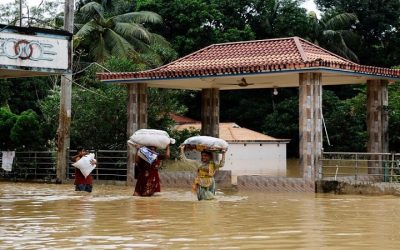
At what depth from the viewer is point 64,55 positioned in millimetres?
17266

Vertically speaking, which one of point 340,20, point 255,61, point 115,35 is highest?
point 340,20

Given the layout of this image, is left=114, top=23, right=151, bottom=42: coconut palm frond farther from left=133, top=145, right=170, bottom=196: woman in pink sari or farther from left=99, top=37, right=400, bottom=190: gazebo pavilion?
left=133, top=145, right=170, bottom=196: woman in pink sari

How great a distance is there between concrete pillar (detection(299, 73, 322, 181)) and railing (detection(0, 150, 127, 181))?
6.83 meters

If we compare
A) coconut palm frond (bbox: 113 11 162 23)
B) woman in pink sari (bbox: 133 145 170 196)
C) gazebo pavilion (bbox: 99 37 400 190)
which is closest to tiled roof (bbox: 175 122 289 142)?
coconut palm frond (bbox: 113 11 162 23)

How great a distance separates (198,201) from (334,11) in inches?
1237

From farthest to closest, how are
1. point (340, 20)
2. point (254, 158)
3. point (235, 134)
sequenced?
point (340, 20) < point (254, 158) < point (235, 134)

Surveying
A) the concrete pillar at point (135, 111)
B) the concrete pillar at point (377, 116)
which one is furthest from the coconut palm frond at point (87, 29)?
Answer: the concrete pillar at point (377, 116)

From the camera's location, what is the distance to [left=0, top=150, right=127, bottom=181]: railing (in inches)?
990

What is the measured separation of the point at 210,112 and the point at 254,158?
11372 millimetres

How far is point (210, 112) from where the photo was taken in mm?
25812

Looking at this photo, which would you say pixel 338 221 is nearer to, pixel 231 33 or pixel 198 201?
pixel 198 201

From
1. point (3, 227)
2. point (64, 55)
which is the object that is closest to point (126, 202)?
point (64, 55)

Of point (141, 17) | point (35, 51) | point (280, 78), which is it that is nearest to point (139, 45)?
point (141, 17)

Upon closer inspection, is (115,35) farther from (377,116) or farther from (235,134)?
(377,116)
